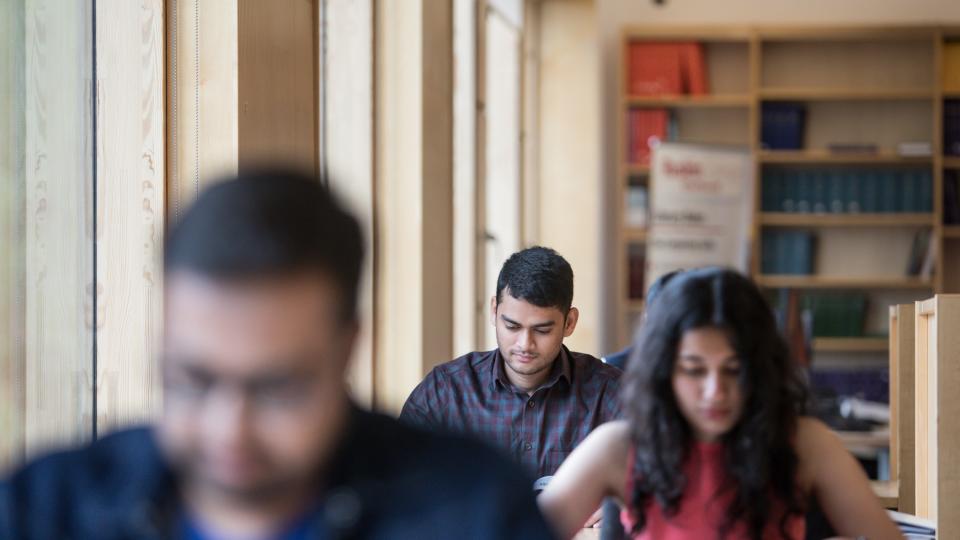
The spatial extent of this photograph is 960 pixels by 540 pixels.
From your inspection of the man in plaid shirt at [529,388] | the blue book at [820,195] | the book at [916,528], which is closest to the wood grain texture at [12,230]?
the man in plaid shirt at [529,388]

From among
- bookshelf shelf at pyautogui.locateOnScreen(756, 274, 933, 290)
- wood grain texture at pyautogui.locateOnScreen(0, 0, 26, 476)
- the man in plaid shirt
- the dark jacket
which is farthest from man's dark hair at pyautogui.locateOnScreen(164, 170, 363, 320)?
bookshelf shelf at pyautogui.locateOnScreen(756, 274, 933, 290)

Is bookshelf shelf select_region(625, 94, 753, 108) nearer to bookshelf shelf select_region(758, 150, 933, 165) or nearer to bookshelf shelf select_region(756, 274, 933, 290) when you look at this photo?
bookshelf shelf select_region(758, 150, 933, 165)

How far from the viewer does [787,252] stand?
311 inches

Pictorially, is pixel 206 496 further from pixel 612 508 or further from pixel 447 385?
pixel 447 385

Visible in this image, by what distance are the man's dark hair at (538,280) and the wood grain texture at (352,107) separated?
0.73 metres

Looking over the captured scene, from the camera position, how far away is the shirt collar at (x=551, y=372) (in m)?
3.19

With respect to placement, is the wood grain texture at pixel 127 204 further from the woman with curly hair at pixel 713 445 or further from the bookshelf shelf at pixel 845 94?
the bookshelf shelf at pixel 845 94

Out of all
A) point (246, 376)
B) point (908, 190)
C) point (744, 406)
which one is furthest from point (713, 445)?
point (908, 190)

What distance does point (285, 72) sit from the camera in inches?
116

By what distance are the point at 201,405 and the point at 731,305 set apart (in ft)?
3.49

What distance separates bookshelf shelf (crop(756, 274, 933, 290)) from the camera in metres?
7.69

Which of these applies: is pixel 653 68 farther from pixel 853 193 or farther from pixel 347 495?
pixel 347 495

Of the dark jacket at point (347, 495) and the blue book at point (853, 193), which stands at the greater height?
the blue book at point (853, 193)

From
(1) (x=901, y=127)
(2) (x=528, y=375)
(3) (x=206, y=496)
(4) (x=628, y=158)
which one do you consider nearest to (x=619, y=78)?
(4) (x=628, y=158)
